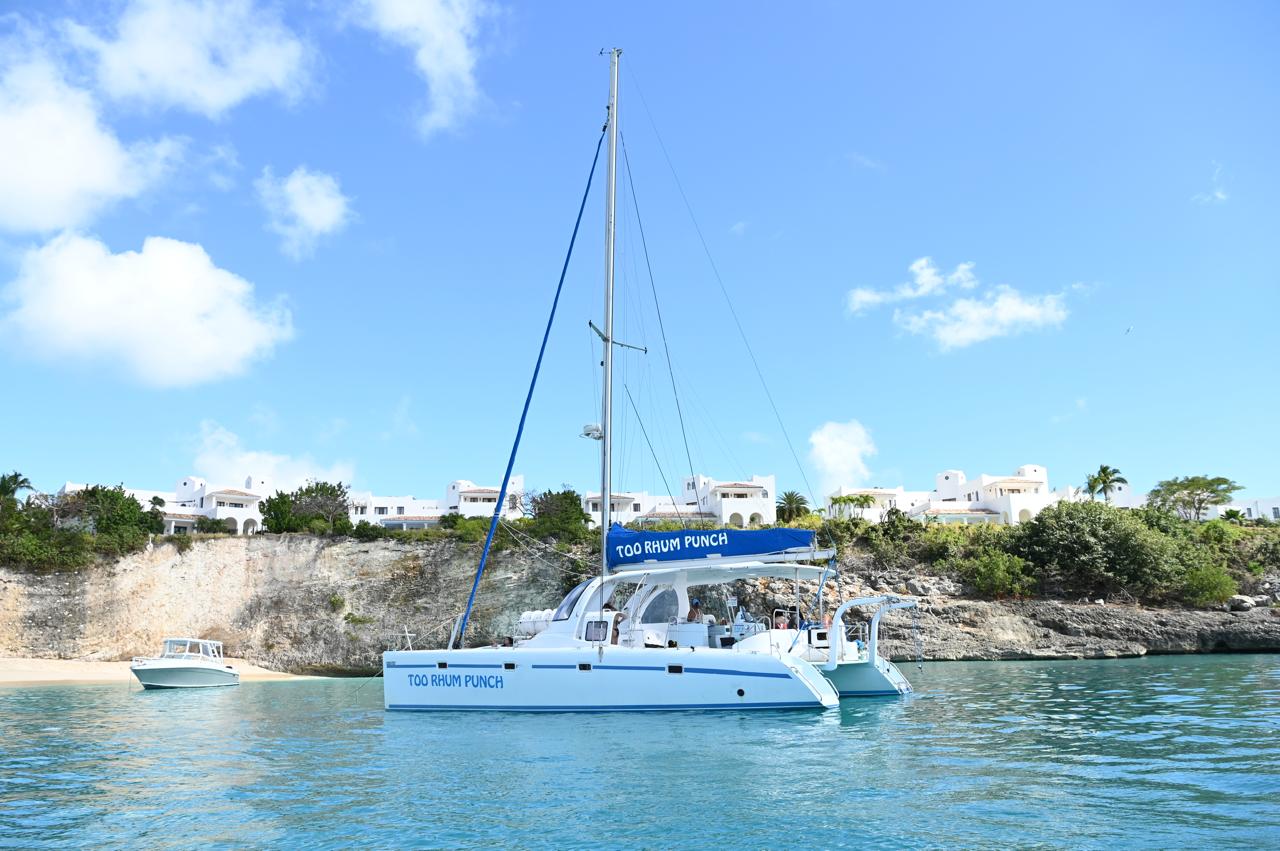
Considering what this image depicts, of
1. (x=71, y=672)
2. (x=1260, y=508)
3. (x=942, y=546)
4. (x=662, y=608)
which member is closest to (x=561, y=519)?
(x=942, y=546)

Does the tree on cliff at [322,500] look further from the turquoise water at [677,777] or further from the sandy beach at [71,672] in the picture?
the turquoise water at [677,777]

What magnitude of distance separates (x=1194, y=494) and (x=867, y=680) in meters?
70.8

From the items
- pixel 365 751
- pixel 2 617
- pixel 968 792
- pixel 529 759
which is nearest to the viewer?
pixel 968 792

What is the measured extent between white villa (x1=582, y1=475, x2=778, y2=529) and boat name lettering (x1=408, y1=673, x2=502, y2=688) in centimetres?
5023

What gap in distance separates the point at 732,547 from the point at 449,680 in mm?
6715

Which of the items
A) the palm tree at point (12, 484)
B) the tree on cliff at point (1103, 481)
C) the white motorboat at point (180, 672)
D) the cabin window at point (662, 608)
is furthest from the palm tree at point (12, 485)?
the tree on cliff at point (1103, 481)

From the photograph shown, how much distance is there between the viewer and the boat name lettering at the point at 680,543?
64.4 ft

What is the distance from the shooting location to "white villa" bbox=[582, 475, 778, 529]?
2884 inches

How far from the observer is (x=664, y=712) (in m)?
17.4

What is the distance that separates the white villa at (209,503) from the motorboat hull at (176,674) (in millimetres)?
38251

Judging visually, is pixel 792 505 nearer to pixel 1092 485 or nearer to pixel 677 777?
pixel 1092 485

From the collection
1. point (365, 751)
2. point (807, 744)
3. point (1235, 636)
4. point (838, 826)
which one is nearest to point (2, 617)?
point (365, 751)

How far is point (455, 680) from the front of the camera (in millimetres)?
18938

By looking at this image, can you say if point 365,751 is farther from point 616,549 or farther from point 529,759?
point 616,549
